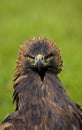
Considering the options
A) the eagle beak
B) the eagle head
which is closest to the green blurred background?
the eagle head

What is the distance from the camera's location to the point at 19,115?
10.0 metres

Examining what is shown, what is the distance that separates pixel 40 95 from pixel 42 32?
1042 cm

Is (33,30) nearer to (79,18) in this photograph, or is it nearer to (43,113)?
(79,18)

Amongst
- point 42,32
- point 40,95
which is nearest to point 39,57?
point 40,95

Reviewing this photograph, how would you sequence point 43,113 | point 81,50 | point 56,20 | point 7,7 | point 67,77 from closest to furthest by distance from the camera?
point 43,113 < point 67,77 < point 81,50 < point 56,20 < point 7,7

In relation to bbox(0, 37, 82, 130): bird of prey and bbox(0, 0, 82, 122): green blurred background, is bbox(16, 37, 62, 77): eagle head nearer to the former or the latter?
bbox(0, 37, 82, 130): bird of prey

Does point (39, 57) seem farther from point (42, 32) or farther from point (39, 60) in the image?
point (42, 32)

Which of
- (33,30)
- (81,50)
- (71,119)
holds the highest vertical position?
(33,30)

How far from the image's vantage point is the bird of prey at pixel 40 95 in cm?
988

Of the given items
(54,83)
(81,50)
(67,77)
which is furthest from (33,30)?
(54,83)

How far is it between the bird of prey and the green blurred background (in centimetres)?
396

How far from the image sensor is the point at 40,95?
1003 cm

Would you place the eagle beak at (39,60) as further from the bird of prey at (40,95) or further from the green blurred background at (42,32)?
the green blurred background at (42,32)

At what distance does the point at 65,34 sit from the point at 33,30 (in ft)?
2.84
